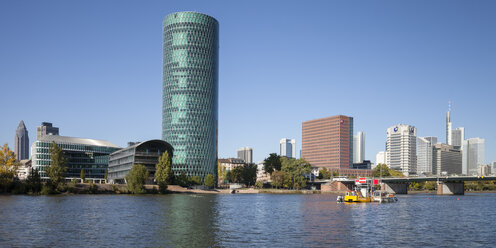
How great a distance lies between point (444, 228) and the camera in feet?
244

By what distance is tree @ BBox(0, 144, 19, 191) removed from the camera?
154 m

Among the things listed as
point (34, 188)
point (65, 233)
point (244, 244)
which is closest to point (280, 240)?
point (244, 244)

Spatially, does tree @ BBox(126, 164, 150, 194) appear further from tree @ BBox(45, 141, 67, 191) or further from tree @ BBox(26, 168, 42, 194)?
tree @ BBox(26, 168, 42, 194)

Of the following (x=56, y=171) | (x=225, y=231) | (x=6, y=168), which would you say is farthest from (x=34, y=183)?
(x=225, y=231)

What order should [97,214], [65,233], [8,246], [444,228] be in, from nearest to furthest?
1. [8,246]
2. [65,233]
3. [444,228]
4. [97,214]

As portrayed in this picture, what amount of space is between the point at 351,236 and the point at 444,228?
20895 millimetres

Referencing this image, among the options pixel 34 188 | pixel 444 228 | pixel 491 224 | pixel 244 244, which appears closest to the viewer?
pixel 244 244

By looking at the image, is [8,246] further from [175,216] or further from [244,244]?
[175,216]

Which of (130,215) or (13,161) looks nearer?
(130,215)

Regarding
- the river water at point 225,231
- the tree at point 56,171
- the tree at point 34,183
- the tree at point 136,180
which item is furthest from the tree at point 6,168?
the river water at point 225,231

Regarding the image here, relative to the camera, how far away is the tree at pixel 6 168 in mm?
153750

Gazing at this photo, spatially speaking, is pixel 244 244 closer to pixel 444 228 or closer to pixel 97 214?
pixel 444 228

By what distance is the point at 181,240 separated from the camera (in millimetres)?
56219

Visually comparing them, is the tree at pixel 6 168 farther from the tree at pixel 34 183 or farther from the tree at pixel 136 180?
the tree at pixel 136 180
